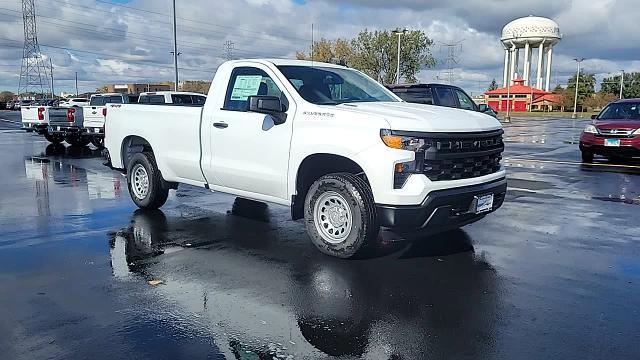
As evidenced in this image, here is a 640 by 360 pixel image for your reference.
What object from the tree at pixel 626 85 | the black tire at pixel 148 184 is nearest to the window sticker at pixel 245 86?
the black tire at pixel 148 184

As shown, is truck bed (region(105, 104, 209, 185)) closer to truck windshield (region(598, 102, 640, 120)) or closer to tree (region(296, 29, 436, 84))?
truck windshield (region(598, 102, 640, 120))

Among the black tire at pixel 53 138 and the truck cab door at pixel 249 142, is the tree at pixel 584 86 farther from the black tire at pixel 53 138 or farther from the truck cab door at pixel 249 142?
the truck cab door at pixel 249 142

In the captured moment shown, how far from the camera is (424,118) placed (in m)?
5.37

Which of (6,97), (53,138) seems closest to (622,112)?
(53,138)

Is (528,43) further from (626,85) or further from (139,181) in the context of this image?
(139,181)

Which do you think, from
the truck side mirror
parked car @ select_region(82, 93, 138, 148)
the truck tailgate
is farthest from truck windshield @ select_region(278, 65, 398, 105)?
the truck tailgate

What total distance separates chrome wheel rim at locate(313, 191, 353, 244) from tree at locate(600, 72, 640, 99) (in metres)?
124

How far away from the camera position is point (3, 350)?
12.2ft

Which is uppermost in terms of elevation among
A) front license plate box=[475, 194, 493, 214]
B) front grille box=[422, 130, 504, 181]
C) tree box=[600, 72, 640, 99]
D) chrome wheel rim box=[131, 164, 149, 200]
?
tree box=[600, 72, 640, 99]

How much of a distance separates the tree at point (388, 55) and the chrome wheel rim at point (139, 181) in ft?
179

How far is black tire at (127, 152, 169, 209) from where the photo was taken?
798 centimetres

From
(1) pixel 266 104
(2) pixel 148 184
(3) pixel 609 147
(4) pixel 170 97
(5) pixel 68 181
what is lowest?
(5) pixel 68 181

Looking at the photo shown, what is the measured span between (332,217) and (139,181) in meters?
3.79

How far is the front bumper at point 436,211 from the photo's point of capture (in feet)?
Answer: 17.2
